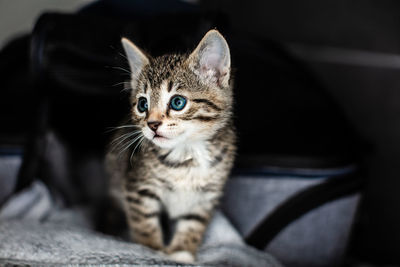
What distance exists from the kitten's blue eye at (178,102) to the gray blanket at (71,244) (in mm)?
310

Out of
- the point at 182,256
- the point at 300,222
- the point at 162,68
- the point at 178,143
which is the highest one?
the point at 162,68

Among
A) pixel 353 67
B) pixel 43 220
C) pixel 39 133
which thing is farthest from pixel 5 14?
pixel 353 67

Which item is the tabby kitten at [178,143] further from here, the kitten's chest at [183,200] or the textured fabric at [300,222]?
the textured fabric at [300,222]

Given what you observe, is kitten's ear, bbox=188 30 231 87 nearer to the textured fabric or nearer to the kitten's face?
the kitten's face

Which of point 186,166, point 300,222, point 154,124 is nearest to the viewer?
point 154,124

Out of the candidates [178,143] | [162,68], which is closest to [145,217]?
[178,143]

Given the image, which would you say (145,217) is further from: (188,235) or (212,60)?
(212,60)

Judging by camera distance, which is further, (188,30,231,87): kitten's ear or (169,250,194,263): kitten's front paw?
(169,250,194,263): kitten's front paw

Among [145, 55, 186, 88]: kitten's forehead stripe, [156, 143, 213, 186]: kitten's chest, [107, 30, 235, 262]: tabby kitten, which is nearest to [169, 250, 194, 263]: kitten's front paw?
[107, 30, 235, 262]: tabby kitten

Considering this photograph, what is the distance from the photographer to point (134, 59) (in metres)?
0.75

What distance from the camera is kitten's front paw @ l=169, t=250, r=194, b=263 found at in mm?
800

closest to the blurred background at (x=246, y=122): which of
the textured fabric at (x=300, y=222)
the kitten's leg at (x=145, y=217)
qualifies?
the textured fabric at (x=300, y=222)

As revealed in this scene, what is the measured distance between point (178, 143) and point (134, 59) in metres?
0.21

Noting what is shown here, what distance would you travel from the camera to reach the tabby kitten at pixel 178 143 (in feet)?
2.27
